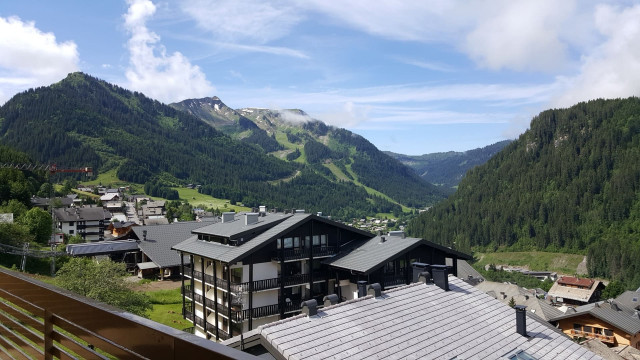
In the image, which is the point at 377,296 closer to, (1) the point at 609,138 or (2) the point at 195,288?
(2) the point at 195,288

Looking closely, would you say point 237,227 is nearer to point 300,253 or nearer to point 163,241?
point 300,253

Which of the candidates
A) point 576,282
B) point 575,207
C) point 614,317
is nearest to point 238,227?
point 614,317

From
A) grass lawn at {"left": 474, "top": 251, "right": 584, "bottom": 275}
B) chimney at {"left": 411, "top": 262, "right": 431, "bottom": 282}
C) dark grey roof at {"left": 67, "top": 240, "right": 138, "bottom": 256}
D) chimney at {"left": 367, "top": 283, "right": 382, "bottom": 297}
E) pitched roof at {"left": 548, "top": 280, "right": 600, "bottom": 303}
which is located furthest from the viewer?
grass lawn at {"left": 474, "top": 251, "right": 584, "bottom": 275}

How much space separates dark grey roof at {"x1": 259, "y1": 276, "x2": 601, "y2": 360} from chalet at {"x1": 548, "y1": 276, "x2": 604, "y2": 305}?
78117 millimetres

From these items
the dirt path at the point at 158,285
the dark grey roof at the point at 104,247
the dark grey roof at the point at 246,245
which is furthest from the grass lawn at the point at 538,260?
the dark grey roof at the point at 246,245

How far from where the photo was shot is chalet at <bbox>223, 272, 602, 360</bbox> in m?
13.7

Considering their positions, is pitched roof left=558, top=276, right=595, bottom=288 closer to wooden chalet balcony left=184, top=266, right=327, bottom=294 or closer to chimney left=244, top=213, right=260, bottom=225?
wooden chalet balcony left=184, top=266, right=327, bottom=294

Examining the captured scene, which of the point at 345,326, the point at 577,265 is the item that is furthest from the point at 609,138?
the point at 345,326

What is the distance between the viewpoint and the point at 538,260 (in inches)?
5910

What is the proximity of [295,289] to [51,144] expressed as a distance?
199 meters

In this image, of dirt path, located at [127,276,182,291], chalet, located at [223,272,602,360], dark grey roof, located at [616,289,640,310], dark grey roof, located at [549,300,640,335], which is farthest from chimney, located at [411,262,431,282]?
dark grey roof, located at [616,289,640,310]

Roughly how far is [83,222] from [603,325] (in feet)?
296

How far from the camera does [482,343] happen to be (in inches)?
644

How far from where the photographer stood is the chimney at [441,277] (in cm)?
1978
